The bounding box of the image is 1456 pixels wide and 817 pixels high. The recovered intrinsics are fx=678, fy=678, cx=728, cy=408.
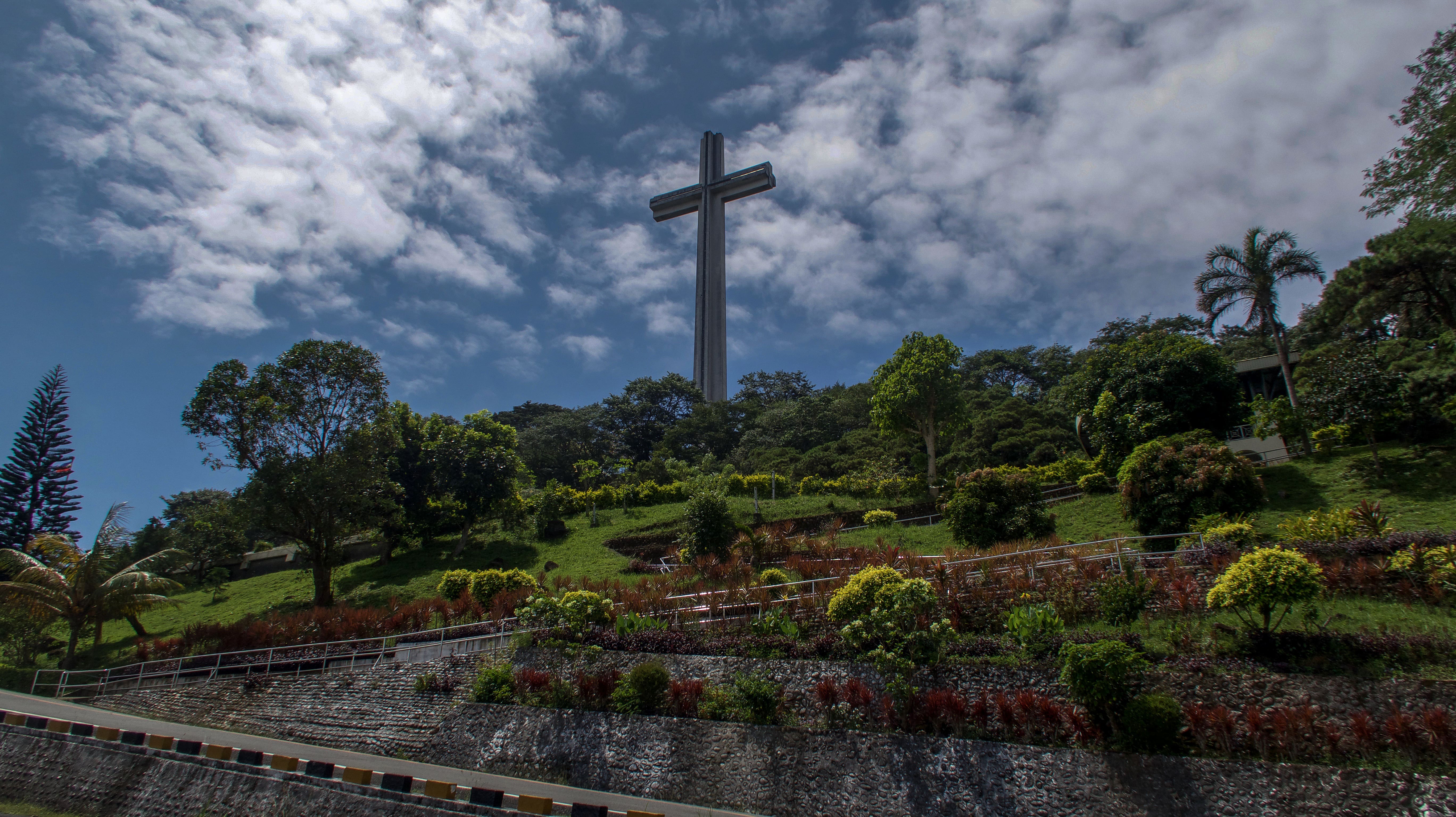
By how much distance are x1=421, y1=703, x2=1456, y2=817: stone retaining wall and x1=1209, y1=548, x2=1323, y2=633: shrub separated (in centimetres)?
243

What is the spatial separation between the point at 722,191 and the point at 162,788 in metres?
54.7

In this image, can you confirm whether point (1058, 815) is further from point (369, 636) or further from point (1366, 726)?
point (369, 636)

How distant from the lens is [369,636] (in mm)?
16891

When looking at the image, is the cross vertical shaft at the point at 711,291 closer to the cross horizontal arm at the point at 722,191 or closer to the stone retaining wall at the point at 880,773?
the cross horizontal arm at the point at 722,191

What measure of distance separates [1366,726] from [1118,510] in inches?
513

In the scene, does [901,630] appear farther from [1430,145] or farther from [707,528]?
[1430,145]

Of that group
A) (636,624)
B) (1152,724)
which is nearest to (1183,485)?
(1152,724)

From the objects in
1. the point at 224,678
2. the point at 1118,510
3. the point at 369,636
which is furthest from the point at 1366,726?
the point at 224,678

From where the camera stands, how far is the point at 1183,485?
15055 mm

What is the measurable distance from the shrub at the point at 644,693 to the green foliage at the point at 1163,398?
1692cm

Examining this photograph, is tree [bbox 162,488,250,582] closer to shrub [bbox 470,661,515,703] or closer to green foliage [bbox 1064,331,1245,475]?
shrub [bbox 470,661,515,703]

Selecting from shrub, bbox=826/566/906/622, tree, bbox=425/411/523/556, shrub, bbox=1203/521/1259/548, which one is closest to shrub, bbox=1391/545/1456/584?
shrub, bbox=1203/521/1259/548

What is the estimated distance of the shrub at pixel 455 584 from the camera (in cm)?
2053

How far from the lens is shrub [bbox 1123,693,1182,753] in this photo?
275 inches
